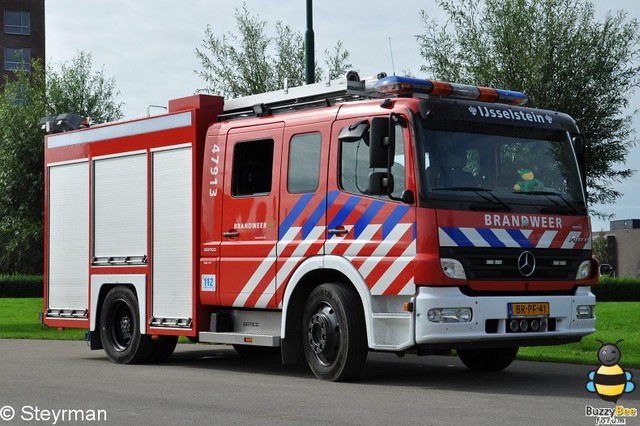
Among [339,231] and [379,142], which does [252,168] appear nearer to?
[339,231]

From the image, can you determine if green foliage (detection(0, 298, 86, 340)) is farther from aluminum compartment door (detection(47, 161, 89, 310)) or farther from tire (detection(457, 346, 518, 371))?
tire (detection(457, 346, 518, 371))

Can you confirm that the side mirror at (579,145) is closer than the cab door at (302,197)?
No

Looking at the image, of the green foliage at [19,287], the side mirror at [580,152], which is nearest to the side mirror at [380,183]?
the side mirror at [580,152]

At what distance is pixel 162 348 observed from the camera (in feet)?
46.9

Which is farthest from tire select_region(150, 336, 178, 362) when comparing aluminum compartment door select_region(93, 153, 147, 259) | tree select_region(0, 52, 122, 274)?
tree select_region(0, 52, 122, 274)

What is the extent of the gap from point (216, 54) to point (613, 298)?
17.3 meters

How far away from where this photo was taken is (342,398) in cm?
1001

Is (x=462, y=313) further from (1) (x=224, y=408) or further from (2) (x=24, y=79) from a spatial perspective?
(2) (x=24, y=79)

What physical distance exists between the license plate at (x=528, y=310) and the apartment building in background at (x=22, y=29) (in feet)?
231

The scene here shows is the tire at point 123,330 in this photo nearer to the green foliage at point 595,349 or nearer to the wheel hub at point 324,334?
the wheel hub at point 324,334

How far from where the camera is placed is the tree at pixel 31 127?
1284 inches

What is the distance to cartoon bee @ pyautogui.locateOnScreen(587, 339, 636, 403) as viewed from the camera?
9.51m

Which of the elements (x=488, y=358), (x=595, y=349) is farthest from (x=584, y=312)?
(x=595, y=349)

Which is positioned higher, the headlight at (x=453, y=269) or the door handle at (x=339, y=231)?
the door handle at (x=339, y=231)
